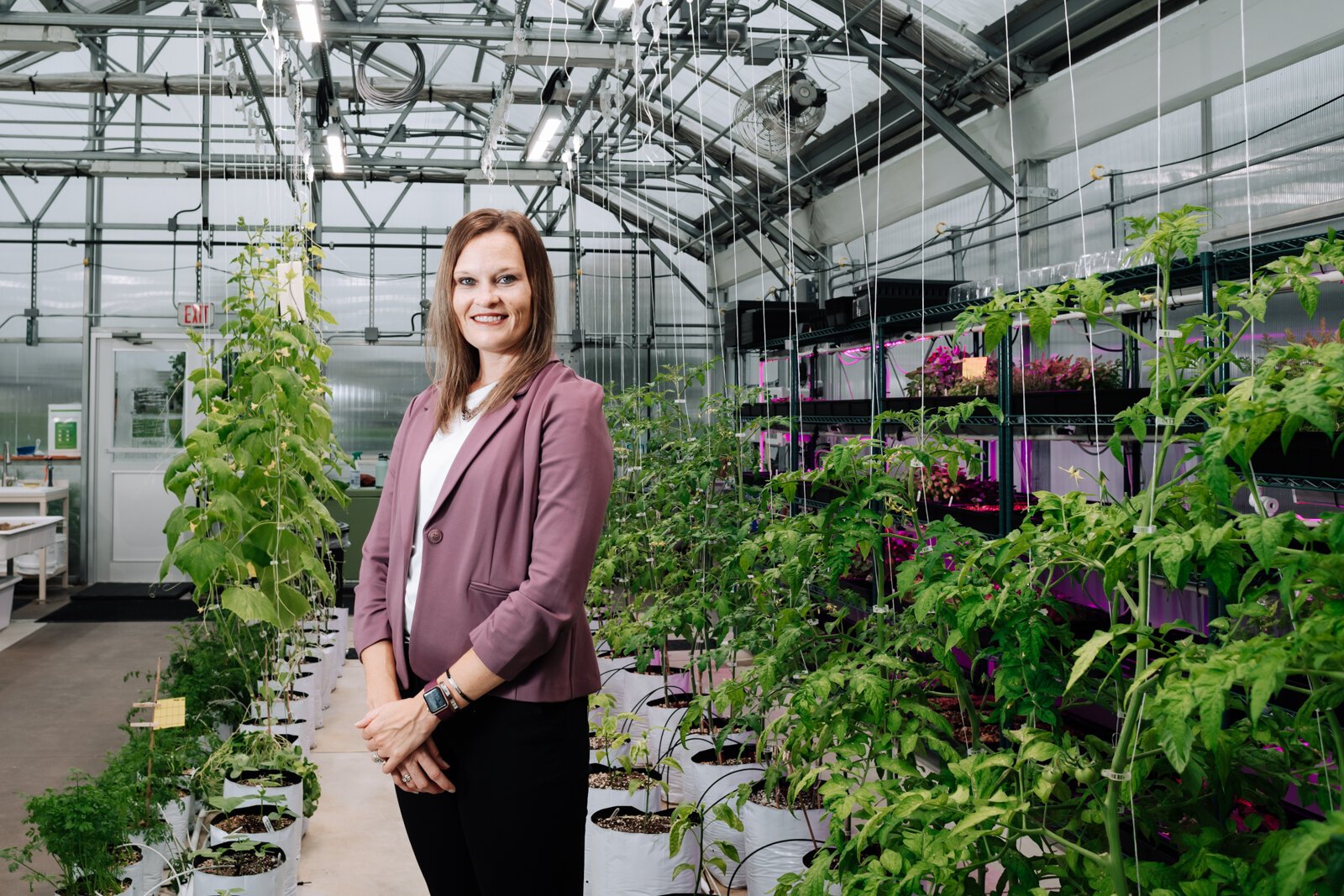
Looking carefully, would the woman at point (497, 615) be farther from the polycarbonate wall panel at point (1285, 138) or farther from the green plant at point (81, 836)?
the polycarbonate wall panel at point (1285, 138)

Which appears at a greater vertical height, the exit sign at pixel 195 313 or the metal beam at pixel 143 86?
the metal beam at pixel 143 86

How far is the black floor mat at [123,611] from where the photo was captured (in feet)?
22.2

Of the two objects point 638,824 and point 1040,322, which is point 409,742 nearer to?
point 1040,322

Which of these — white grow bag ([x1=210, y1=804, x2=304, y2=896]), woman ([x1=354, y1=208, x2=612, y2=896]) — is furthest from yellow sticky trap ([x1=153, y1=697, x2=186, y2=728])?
woman ([x1=354, y1=208, x2=612, y2=896])

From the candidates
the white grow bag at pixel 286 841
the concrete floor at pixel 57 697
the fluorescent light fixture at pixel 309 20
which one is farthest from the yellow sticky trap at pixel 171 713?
the fluorescent light fixture at pixel 309 20

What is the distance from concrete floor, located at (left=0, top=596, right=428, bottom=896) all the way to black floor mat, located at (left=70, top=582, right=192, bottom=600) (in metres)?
0.70

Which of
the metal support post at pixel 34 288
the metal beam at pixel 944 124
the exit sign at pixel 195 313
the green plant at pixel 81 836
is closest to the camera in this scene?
the green plant at pixel 81 836

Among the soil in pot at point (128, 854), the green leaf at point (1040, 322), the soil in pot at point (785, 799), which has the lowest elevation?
the soil in pot at point (128, 854)

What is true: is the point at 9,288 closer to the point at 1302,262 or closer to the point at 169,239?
the point at 169,239

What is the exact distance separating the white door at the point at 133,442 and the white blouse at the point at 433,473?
24.8ft

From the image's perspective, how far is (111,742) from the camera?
4074 millimetres

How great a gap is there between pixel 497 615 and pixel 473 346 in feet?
1.35

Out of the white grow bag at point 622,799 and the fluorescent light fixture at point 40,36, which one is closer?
the white grow bag at point 622,799

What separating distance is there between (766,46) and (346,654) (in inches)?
165
